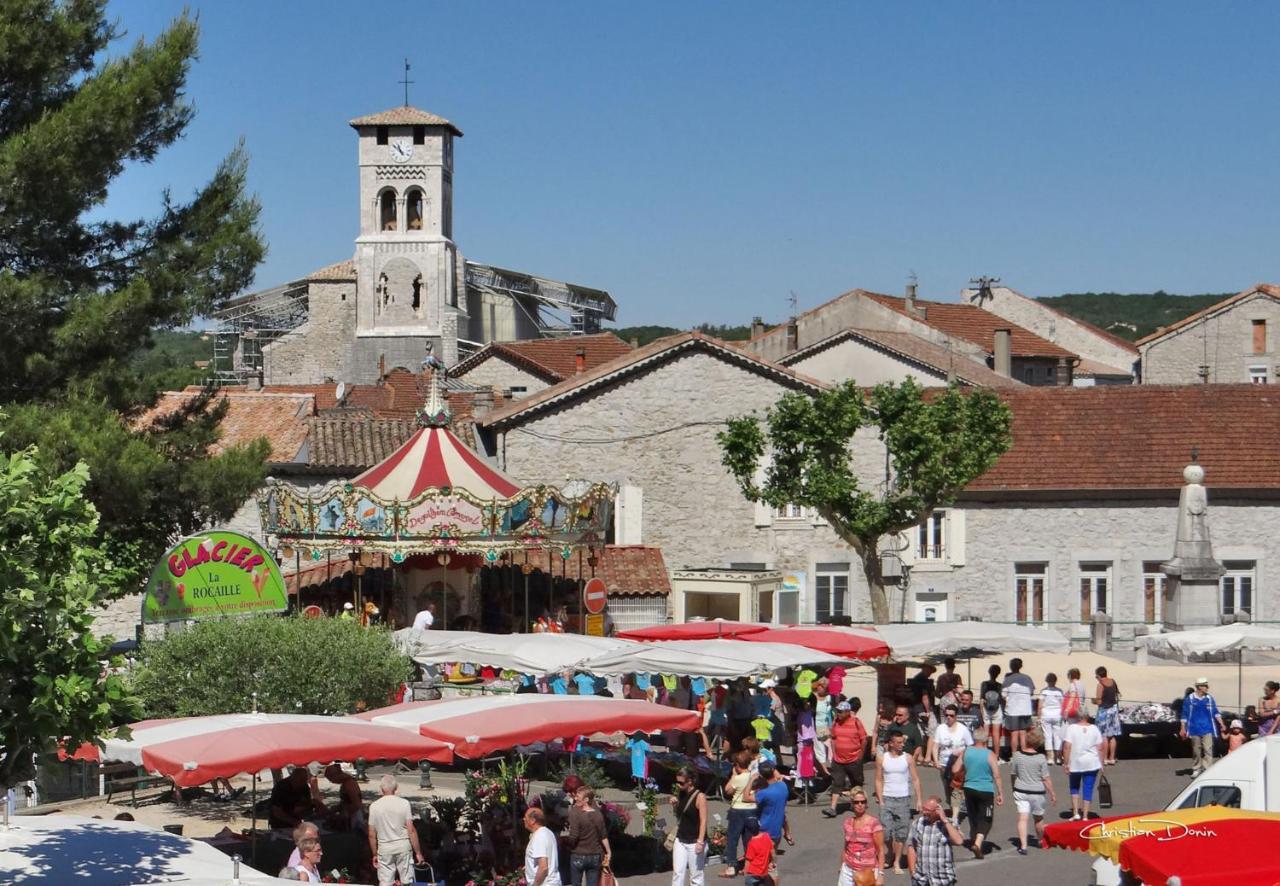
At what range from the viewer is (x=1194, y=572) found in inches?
1227

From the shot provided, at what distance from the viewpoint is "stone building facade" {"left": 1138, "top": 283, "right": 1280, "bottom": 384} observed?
215ft

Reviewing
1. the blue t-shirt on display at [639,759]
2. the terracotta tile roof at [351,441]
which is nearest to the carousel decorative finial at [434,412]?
the terracotta tile roof at [351,441]

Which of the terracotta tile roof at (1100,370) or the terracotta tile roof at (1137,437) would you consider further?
the terracotta tile roof at (1100,370)

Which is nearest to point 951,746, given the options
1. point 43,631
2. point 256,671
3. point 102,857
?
point 256,671

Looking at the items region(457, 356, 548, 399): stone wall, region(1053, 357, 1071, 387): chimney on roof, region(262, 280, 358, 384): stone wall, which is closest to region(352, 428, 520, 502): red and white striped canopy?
region(457, 356, 548, 399): stone wall

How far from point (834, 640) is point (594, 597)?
27.6 ft

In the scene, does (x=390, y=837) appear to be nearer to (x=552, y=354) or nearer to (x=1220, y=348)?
(x=552, y=354)

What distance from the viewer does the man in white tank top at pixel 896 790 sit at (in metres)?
16.5

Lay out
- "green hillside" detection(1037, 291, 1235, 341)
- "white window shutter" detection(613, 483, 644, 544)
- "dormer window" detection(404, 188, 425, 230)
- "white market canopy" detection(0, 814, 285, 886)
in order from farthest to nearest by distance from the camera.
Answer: "green hillside" detection(1037, 291, 1235, 341) < "dormer window" detection(404, 188, 425, 230) < "white window shutter" detection(613, 483, 644, 544) < "white market canopy" detection(0, 814, 285, 886)

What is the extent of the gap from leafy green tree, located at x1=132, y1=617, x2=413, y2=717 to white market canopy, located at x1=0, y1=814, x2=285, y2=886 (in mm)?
6993

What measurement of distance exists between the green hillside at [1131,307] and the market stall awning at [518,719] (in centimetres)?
13405

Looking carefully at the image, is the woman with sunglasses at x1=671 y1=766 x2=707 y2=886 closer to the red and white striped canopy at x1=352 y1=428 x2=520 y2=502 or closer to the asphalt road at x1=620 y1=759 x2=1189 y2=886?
the asphalt road at x1=620 y1=759 x2=1189 y2=886

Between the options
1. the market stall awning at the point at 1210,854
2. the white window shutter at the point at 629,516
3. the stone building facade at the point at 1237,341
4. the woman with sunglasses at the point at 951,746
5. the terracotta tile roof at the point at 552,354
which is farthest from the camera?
the stone building facade at the point at 1237,341

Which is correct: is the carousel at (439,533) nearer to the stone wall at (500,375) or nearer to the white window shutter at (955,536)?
the white window shutter at (955,536)
